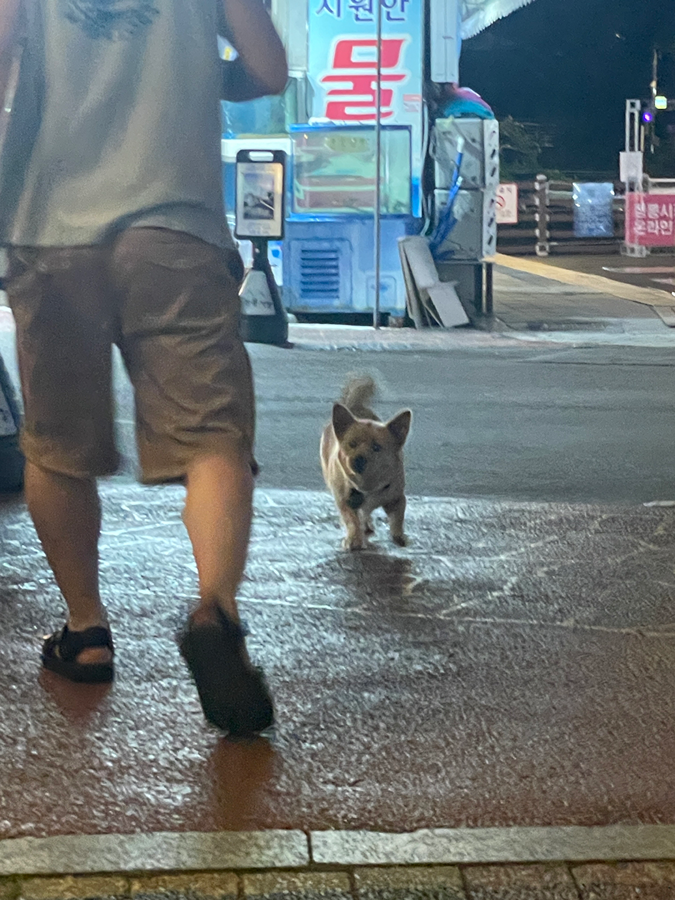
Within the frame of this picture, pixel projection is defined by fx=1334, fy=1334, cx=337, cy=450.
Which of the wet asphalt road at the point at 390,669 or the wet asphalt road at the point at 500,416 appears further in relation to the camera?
the wet asphalt road at the point at 500,416

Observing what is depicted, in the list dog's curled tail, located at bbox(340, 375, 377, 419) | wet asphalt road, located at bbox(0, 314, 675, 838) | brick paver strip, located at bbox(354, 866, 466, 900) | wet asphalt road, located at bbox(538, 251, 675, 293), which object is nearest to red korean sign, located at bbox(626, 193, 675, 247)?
wet asphalt road, located at bbox(538, 251, 675, 293)

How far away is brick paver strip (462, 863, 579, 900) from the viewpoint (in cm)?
242

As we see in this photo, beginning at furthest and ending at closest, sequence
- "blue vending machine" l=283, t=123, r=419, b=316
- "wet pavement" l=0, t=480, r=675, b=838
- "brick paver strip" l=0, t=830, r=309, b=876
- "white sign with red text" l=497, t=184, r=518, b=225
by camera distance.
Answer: "white sign with red text" l=497, t=184, r=518, b=225 → "blue vending machine" l=283, t=123, r=419, b=316 → "wet pavement" l=0, t=480, r=675, b=838 → "brick paver strip" l=0, t=830, r=309, b=876

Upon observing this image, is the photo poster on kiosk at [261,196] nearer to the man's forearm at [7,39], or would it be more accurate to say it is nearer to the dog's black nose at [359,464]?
the dog's black nose at [359,464]

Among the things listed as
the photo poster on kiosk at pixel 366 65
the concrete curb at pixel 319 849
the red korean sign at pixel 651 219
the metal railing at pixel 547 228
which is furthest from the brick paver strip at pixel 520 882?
the metal railing at pixel 547 228

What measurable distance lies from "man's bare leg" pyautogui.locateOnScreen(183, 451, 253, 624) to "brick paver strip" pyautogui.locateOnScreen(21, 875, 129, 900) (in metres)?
0.68

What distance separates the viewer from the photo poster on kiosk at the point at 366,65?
44.5ft

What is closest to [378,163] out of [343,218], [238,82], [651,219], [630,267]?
[343,218]

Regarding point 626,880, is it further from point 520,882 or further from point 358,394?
point 358,394

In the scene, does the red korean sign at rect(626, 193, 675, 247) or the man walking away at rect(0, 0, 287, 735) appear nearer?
the man walking away at rect(0, 0, 287, 735)

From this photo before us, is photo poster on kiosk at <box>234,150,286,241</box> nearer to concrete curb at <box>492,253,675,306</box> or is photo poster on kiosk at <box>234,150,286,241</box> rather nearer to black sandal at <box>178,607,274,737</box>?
concrete curb at <box>492,253,675,306</box>

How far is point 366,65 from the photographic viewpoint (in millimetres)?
13750

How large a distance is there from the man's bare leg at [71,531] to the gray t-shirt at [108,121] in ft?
1.95

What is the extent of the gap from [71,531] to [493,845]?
1312 millimetres
